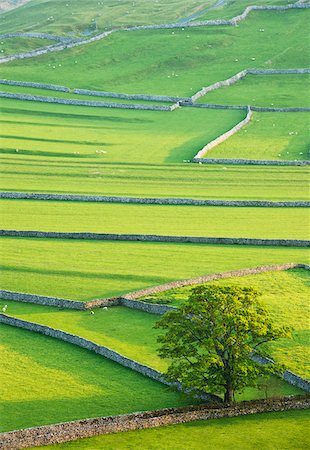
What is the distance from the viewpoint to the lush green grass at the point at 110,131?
108125mm

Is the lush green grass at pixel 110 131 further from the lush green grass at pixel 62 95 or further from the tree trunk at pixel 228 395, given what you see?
the tree trunk at pixel 228 395

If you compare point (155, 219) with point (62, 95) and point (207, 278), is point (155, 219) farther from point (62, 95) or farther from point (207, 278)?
point (62, 95)

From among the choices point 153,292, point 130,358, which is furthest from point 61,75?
point 130,358

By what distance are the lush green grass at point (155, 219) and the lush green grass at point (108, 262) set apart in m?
3.03

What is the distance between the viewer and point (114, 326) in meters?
61.7

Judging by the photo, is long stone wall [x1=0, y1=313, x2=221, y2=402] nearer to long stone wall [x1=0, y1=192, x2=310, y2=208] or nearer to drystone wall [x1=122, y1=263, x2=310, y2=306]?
drystone wall [x1=122, y1=263, x2=310, y2=306]

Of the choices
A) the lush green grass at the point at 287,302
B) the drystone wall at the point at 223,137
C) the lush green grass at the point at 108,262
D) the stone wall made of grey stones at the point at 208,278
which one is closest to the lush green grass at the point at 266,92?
Answer: the drystone wall at the point at 223,137

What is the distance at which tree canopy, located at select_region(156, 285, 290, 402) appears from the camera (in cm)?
4988

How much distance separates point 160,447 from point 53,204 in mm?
46385

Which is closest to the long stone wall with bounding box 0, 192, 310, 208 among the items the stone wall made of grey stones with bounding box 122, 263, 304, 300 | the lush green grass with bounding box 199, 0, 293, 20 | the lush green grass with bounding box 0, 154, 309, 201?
the lush green grass with bounding box 0, 154, 309, 201

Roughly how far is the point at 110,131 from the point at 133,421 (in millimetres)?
74374

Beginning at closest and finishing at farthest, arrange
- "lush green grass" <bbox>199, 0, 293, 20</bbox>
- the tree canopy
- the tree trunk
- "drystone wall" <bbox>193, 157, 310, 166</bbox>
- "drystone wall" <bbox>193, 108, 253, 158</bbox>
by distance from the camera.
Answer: the tree canopy
the tree trunk
"drystone wall" <bbox>193, 157, 310, 166</bbox>
"drystone wall" <bbox>193, 108, 253, 158</bbox>
"lush green grass" <bbox>199, 0, 293, 20</bbox>

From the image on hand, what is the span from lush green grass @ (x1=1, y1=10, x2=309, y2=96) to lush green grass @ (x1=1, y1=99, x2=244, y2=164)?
11423 mm

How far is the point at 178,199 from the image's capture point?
90.1 m
